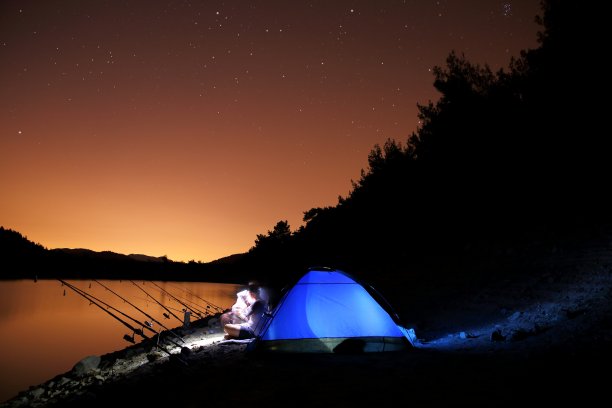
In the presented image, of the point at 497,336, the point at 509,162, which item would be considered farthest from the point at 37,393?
the point at 509,162

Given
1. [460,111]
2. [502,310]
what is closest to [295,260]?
[460,111]

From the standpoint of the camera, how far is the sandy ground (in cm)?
618

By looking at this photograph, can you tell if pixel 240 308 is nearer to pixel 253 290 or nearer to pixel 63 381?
pixel 253 290

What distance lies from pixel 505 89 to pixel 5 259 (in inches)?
5412

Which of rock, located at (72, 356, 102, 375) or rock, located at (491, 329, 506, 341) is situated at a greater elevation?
rock, located at (491, 329, 506, 341)

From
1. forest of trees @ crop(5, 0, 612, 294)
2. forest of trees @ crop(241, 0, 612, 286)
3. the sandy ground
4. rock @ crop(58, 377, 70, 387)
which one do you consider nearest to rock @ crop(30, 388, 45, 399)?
the sandy ground

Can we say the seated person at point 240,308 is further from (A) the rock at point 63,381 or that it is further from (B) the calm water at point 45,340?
(A) the rock at point 63,381

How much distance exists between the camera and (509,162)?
25297 mm

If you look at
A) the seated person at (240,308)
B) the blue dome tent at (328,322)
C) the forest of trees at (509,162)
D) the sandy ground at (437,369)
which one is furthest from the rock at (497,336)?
the forest of trees at (509,162)

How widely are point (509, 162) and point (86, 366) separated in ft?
78.9

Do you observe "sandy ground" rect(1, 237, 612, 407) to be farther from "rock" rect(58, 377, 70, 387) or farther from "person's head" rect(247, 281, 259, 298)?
"person's head" rect(247, 281, 259, 298)

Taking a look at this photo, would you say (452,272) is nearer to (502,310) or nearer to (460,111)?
(502,310)

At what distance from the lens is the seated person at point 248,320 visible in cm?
1266

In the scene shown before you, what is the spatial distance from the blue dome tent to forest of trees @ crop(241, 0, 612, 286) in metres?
10.6
